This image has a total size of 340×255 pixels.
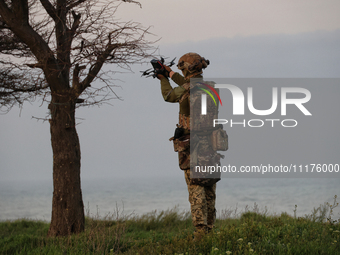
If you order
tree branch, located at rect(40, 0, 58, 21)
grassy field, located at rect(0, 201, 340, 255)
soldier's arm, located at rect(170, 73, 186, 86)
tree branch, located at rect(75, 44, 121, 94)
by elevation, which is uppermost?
tree branch, located at rect(40, 0, 58, 21)

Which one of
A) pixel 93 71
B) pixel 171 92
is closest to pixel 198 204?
pixel 171 92

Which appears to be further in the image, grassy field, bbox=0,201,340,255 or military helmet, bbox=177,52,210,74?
military helmet, bbox=177,52,210,74

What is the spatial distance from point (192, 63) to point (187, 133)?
131 centimetres

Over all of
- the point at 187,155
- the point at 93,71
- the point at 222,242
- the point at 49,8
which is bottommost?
the point at 222,242

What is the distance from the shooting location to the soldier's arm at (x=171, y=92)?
633cm

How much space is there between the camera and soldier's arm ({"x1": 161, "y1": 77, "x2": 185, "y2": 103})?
20.8 feet

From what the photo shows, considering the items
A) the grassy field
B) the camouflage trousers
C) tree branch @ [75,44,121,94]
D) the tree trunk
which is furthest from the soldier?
the tree trunk

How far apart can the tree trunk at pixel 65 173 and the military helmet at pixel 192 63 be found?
3154 millimetres

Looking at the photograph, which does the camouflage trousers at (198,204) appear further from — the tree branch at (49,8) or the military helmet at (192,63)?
the tree branch at (49,8)

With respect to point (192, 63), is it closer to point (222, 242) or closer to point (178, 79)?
point (178, 79)

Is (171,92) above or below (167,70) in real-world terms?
below

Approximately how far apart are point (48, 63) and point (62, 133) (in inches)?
66.6

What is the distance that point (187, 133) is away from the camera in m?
6.50

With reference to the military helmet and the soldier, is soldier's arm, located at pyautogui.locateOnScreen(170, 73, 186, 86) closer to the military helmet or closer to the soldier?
the soldier
